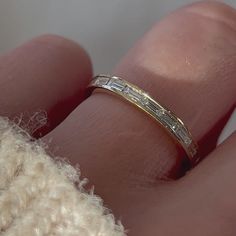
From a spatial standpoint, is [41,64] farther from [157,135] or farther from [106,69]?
[106,69]

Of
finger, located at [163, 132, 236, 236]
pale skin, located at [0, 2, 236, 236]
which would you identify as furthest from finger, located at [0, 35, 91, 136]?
finger, located at [163, 132, 236, 236]

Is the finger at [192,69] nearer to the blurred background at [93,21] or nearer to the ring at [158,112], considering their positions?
the ring at [158,112]

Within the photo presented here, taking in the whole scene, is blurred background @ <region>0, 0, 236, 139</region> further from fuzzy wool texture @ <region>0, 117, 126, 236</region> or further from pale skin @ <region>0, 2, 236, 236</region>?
fuzzy wool texture @ <region>0, 117, 126, 236</region>

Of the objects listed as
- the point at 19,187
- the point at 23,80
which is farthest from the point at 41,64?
the point at 19,187

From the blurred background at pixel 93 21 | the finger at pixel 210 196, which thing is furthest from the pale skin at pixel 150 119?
the blurred background at pixel 93 21

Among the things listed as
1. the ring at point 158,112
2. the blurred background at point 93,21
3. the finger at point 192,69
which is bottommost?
the blurred background at point 93,21

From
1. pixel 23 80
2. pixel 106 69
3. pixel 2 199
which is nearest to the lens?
pixel 2 199
